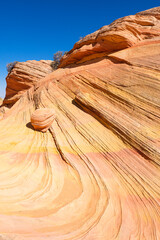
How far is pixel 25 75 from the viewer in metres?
16.0

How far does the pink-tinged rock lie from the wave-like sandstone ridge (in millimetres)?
47

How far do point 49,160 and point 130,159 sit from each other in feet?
9.08

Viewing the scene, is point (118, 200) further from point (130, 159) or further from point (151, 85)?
point (151, 85)

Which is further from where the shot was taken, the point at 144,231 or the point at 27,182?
the point at 27,182

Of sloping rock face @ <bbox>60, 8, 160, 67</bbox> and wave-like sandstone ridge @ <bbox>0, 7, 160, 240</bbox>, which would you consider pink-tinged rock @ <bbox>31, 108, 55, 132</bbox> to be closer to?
wave-like sandstone ridge @ <bbox>0, 7, 160, 240</bbox>

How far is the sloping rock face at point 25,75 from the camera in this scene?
52.3ft

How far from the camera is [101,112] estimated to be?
663cm

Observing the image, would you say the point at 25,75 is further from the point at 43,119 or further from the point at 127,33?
the point at 127,33

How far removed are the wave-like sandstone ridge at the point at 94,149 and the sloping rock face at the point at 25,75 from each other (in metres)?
6.46

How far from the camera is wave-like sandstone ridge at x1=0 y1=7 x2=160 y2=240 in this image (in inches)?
122

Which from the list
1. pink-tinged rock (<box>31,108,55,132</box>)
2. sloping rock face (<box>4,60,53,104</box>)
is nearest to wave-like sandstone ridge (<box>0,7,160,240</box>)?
pink-tinged rock (<box>31,108,55,132</box>)

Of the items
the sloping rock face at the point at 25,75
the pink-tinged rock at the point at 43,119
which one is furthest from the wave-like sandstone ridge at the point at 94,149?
the sloping rock face at the point at 25,75

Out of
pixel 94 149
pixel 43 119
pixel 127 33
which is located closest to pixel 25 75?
pixel 43 119

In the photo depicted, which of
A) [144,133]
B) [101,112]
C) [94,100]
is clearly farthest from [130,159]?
[94,100]
